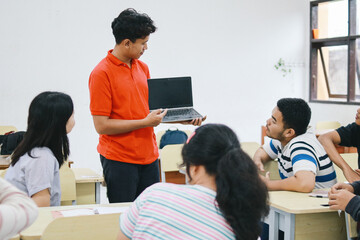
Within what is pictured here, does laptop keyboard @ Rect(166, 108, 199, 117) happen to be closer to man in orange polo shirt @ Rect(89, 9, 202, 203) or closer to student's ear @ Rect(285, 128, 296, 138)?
man in orange polo shirt @ Rect(89, 9, 202, 203)

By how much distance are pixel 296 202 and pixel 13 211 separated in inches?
64.8

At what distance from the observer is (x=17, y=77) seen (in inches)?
213

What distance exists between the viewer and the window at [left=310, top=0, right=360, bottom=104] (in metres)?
6.42

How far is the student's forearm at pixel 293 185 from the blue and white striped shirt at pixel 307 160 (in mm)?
68

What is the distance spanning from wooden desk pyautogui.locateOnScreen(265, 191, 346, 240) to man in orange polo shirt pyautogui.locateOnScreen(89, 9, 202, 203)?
713 mm

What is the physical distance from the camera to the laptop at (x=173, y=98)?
8.11 ft

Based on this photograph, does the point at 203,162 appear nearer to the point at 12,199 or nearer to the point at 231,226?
the point at 231,226

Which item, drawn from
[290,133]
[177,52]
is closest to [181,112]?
[290,133]

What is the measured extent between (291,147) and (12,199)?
77.4 inches

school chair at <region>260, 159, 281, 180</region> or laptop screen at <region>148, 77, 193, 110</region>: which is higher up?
laptop screen at <region>148, 77, 193, 110</region>

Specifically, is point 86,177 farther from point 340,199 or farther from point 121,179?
point 340,199

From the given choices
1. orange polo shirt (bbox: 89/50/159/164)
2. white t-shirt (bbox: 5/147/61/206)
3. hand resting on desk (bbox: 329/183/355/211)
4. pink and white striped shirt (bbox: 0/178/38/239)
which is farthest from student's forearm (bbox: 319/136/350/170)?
pink and white striped shirt (bbox: 0/178/38/239)

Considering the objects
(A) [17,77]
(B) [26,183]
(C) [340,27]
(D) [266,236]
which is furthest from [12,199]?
(C) [340,27]

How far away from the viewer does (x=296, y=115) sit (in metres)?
2.58
